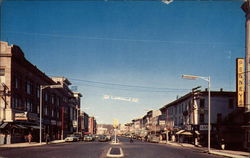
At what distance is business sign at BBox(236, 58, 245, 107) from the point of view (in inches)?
1363

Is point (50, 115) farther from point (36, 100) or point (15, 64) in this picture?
point (15, 64)

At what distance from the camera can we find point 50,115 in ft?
226

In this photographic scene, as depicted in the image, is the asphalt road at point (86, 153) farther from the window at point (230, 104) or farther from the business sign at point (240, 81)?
the window at point (230, 104)

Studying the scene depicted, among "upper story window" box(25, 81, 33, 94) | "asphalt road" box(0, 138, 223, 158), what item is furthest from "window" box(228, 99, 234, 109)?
"upper story window" box(25, 81, 33, 94)

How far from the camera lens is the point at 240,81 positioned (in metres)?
34.8

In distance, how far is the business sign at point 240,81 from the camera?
3462cm

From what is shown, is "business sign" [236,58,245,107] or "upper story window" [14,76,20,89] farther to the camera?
"upper story window" [14,76,20,89]

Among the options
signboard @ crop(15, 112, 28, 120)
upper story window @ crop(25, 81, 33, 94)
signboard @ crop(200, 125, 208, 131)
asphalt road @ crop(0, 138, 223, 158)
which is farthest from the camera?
signboard @ crop(200, 125, 208, 131)

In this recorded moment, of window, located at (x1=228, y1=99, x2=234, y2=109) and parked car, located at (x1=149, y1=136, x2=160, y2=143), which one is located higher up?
window, located at (x1=228, y1=99, x2=234, y2=109)

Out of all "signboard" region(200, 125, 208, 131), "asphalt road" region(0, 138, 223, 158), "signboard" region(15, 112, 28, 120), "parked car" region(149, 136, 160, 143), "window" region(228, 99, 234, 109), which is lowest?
"parked car" region(149, 136, 160, 143)

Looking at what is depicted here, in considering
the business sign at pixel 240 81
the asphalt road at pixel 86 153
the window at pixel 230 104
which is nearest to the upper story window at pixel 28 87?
the asphalt road at pixel 86 153

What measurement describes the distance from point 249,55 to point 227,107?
24.8m

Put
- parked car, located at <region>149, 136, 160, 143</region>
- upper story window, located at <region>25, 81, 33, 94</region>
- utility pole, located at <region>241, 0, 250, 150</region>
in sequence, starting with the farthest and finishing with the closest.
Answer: parked car, located at <region>149, 136, 160, 143</region>, upper story window, located at <region>25, 81, 33, 94</region>, utility pole, located at <region>241, 0, 250, 150</region>

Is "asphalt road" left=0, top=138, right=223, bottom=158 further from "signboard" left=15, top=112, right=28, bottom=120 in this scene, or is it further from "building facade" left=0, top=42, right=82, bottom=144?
"signboard" left=15, top=112, right=28, bottom=120
